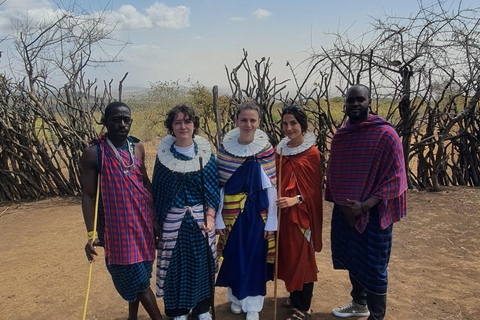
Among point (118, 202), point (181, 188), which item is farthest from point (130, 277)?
point (181, 188)

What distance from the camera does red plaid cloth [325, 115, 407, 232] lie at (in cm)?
219

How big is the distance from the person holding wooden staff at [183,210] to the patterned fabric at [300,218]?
0.50 m

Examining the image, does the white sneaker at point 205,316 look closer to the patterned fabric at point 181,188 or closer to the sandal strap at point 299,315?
the sandal strap at point 299,315

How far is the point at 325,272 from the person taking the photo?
11.4ft

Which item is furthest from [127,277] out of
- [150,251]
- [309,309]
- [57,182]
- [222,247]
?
[57,182]

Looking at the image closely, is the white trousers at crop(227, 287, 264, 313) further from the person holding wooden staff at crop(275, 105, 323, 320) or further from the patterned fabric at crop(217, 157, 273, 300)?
the person holding wooden staff at crop(275, 105, 323, 320)

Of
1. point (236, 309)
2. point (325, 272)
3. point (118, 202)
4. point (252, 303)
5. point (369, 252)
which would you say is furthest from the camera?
point (325, 272)

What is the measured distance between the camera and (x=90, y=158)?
2.16 m

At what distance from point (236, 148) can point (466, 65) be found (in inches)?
186

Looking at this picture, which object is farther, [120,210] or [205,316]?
[205,316]

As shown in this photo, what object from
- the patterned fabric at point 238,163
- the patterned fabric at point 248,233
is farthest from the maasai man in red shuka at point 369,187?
the patterned fabric at point 248,233

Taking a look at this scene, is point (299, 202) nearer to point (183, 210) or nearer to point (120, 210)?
point (183, 210)

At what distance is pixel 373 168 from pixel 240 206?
89 cm

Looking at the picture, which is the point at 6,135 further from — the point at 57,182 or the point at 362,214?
the point at 362,214
